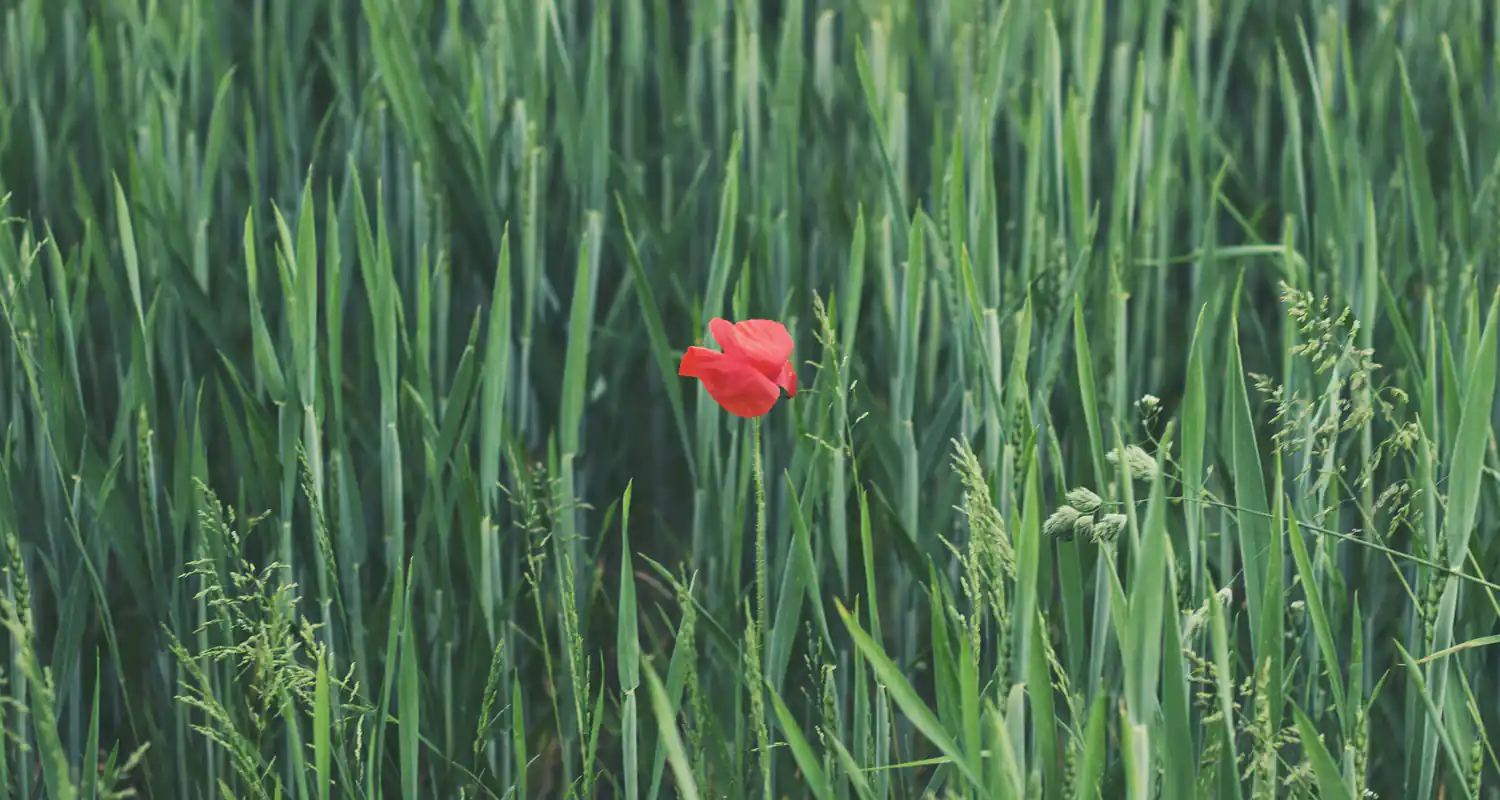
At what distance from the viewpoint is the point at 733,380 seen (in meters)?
0.77

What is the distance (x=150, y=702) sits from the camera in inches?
44.3

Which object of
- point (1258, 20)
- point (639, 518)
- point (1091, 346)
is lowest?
point (639, 518)

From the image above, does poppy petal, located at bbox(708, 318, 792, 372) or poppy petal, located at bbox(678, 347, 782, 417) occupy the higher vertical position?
poppy petal, located at bbox(708, 318, 792, 372)

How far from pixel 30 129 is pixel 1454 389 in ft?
4.63

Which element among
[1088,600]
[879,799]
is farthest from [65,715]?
[1088,600]

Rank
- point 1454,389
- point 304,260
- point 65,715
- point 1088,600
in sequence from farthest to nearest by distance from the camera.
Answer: point 65,715
point 1088,600
point 304,260
point 1454,389

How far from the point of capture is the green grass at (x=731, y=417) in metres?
0.80

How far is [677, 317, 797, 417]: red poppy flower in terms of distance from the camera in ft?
2.52

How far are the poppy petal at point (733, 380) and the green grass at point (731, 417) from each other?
50 mm

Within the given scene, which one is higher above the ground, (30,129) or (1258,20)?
(1258,20)

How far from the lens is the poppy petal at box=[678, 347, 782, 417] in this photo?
0.77 meters

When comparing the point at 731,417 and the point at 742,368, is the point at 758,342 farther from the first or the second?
the point at 731,417

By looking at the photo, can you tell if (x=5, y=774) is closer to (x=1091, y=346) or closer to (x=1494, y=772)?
(x=1091, y=346)

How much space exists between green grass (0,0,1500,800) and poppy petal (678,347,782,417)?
50 mm
